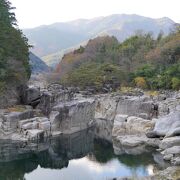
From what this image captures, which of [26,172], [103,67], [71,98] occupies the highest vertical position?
[103,67]

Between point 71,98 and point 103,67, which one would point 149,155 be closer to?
point 71,98

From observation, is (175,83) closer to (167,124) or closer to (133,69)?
(133,69)

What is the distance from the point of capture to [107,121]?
44969 millimetres

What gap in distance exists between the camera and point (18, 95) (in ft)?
141

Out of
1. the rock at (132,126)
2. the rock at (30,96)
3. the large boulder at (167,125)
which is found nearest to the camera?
the large boulder at (167,125)

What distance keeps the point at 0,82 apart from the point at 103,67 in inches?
1073

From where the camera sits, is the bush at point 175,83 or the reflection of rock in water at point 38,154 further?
the bush at point 175,83

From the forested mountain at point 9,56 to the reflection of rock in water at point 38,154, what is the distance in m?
7.09

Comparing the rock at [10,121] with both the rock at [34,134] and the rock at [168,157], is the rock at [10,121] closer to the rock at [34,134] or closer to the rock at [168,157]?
the rock at [34,134]

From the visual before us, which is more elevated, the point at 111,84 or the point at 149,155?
the point at 111,84

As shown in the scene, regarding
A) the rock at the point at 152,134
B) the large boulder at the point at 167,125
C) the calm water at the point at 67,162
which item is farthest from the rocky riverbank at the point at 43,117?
the large boulder at the point at 167,125

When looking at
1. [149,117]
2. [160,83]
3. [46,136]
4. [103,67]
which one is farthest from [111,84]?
[46,136]

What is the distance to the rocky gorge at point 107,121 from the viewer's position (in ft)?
105

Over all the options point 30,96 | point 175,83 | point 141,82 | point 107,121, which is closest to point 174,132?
point 107,121
